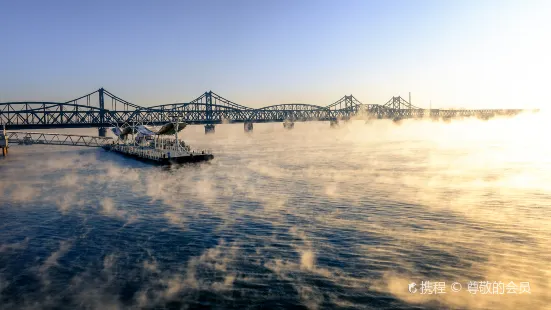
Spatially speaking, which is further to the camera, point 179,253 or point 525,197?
point 525,197

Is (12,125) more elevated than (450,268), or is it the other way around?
(12,125)

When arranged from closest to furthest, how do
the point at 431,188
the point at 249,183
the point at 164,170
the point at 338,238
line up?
the point at 338,238 < the point at 431,188 < the point at 249,183 < the point at 164,170

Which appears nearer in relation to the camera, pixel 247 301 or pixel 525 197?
pixel 247 301

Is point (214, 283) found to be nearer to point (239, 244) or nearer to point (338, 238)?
point (239, 244)

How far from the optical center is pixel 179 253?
87.5 feet

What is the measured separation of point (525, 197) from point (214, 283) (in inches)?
1430

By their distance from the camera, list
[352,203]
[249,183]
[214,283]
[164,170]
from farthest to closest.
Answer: [164,170] → [249,183] → [352,203] → [214,283]

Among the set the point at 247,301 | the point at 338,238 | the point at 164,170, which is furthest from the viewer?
the point at 164,170

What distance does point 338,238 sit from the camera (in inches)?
1139

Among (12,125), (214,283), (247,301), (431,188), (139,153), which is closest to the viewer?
(247,301)

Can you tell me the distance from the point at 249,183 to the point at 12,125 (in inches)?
6834

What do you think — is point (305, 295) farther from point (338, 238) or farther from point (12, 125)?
point (12, 125)

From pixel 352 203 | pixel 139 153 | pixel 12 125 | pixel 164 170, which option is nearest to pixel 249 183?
pixel 352 203

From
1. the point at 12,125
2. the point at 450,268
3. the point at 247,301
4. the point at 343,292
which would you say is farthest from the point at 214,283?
the point at 12,125
